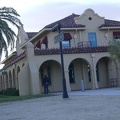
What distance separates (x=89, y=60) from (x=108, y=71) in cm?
384

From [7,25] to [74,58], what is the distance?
8211 mm

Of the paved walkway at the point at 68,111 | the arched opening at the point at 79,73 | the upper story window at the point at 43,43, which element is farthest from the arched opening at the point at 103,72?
the paved walkway at the point at 68,111

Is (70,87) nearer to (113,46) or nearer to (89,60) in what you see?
(89,60)

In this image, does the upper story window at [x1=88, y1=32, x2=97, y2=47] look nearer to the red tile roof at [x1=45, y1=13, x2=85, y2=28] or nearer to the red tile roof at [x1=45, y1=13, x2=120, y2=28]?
the red tile roof at [x1=45, y1=13, x2=120, y2=28]

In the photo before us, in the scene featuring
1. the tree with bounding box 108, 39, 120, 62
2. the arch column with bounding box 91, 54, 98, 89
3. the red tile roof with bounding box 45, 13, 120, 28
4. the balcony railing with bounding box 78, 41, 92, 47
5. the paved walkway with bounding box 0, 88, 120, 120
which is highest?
the red tile roof with bounding box 45, 13, 120, 28

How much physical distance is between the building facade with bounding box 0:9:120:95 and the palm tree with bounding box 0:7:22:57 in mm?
2326

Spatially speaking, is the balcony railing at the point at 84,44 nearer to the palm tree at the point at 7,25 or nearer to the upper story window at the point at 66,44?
the upper story window at the point at 66,44

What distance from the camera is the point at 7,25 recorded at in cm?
2761

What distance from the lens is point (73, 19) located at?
3809 cm

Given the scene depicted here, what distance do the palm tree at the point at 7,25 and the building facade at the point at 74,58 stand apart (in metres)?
2.33

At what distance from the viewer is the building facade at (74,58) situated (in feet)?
98.9

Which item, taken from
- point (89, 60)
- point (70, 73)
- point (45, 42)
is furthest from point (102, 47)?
point (45, 42)

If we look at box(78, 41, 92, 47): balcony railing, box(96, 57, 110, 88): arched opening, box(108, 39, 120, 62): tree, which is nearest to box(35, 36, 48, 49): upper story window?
box(78, 41, 92, 47): balcony railing

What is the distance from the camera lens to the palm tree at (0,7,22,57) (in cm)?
2730
